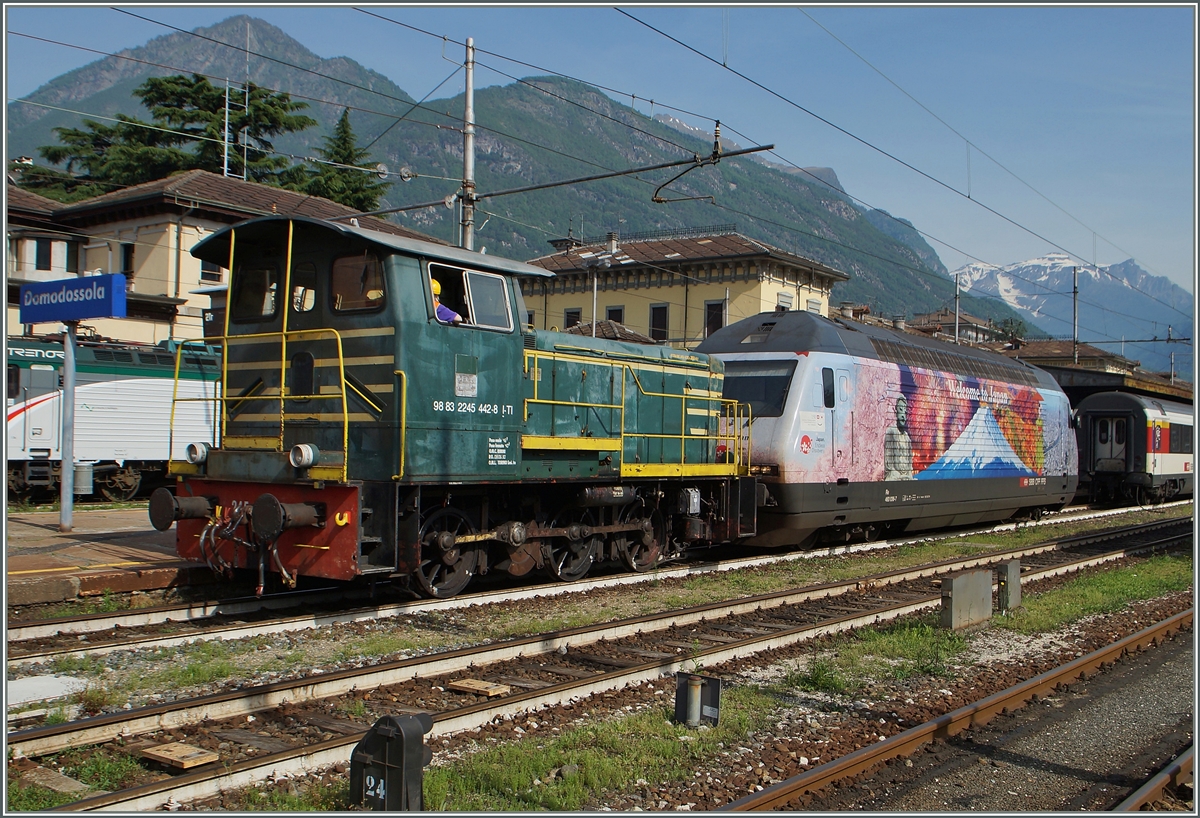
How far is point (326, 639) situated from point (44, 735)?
3.13 meters

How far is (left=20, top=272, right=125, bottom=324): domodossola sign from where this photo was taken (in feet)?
42.2

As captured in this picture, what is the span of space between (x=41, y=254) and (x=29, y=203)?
2286 mm

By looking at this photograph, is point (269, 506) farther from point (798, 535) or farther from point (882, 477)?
point (882, 477)

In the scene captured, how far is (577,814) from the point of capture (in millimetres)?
4551

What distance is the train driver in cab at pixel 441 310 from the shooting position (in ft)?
31.3

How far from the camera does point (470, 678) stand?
23.8 ft

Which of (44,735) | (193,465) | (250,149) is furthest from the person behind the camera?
(250,149)

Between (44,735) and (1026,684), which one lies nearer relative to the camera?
(44,735)

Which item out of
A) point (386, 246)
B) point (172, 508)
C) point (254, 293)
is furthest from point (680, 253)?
point (172, 508)

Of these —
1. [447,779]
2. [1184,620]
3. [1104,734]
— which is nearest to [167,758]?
[447,779]

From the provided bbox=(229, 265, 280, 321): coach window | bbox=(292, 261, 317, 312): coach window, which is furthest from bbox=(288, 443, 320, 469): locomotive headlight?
bbox=(229, 265, 280, 321): coach window

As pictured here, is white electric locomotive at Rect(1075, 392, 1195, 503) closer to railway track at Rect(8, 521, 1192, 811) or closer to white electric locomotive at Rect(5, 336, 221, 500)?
railway track at Rect(8, 521, 1192, 811)

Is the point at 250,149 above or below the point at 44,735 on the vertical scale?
above

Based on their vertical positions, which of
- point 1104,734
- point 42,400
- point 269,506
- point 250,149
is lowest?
point 1104,734
